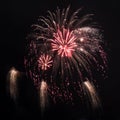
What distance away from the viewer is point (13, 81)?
1154cm

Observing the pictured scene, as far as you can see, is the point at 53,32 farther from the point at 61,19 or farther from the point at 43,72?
the point at 43,72

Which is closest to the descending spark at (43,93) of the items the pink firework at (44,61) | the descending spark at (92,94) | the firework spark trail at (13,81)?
the pink firework at (44,61)

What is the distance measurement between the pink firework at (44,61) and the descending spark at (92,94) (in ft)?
5.61

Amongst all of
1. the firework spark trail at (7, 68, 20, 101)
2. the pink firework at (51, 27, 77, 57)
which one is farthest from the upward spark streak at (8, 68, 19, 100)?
the pink firework at (51, 27, 77, 57)

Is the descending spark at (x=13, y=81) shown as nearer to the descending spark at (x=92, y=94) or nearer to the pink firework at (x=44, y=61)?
the pink firework at (x=44, y=61)

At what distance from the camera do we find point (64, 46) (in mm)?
10367

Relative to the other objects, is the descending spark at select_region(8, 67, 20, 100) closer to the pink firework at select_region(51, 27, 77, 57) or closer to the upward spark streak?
the upward spark streak

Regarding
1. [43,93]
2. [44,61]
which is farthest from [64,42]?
[43,93]

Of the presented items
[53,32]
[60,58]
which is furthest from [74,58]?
[53,32]

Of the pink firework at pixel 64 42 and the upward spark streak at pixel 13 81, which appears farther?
the upward spark streak at pixel 13 81

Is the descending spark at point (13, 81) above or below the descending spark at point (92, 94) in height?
above

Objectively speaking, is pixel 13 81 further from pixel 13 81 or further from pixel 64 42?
pixel 64 42

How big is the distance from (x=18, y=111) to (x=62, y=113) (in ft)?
6.06

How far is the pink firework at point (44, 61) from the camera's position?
11047 mm
